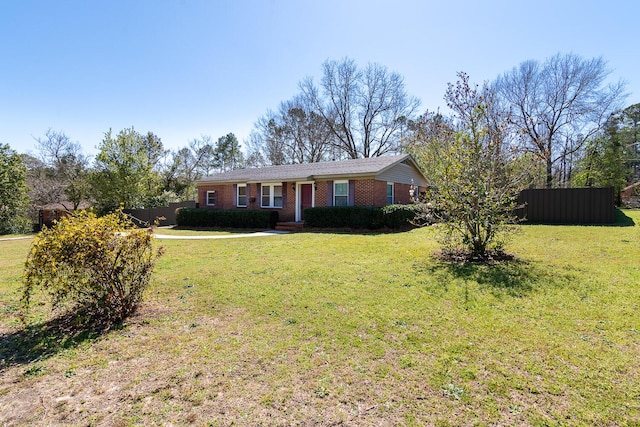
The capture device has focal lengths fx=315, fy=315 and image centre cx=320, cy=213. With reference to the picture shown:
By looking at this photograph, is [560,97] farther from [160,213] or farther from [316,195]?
[160,213]

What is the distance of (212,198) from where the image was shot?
19875 millimetres

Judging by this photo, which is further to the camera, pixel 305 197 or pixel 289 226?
pixel 305 197

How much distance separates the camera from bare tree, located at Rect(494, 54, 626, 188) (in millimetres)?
25562

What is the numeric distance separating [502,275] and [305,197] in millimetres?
11828

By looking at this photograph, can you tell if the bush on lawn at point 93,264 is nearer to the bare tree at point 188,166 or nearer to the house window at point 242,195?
the house window at point 242,195

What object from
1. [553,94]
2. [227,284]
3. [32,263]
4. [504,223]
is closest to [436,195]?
[504,223]

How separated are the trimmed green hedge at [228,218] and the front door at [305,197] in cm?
138

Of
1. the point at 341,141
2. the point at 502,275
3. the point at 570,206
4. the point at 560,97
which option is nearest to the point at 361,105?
the point at 341,141

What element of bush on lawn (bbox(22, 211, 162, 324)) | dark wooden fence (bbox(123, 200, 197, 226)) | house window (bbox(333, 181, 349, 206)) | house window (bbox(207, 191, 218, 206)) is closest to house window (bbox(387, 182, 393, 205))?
house window (bbox(333, 181, 349, 206))

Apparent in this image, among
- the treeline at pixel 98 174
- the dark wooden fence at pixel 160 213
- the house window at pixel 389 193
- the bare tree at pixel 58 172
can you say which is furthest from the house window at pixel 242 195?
the bare tree at pixel 58 172

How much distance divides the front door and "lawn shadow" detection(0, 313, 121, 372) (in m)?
12.6

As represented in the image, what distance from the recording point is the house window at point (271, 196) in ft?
56.3

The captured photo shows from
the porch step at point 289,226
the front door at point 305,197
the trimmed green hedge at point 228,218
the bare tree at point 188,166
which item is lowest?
the porch step at point 289,226

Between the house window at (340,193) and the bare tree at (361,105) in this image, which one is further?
the bare tree at (361,105)
